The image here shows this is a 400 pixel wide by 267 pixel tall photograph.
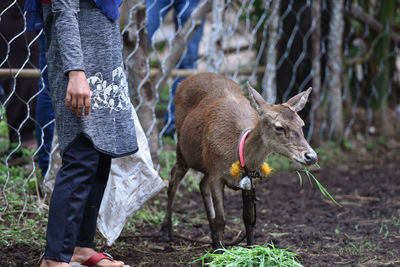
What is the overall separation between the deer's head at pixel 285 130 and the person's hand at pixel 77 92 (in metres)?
1.02

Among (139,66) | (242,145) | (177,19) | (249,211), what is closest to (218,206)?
(249,211)

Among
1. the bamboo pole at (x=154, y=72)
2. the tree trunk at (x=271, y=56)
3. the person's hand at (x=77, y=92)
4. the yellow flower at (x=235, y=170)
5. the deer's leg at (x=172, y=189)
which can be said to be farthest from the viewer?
the tree trunk at (x=271, y=56)

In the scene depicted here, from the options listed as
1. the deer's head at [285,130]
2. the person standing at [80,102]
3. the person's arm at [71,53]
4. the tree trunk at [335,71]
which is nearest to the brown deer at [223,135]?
the deer's head at [285,130]

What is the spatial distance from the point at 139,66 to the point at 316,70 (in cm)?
261

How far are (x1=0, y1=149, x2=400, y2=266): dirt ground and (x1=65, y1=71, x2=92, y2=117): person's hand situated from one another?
1115 mm

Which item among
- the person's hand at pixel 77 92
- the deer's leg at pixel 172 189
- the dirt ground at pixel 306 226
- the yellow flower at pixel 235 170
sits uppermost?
the person's hand at pixel 77 92

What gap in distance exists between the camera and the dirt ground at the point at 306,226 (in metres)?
3.17

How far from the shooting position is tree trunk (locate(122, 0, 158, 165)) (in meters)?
3.94

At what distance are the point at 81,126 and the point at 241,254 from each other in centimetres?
104

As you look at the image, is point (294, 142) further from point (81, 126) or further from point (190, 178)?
point (190, 178)

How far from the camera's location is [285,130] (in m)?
2.83

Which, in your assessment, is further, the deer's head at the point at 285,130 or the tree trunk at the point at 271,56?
the tree trunk at the point at 271,56

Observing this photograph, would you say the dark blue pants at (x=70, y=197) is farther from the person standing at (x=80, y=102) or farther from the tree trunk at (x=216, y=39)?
the tree trunk at (x=216, y=39)

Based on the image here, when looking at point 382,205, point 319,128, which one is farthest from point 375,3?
point 382,205
